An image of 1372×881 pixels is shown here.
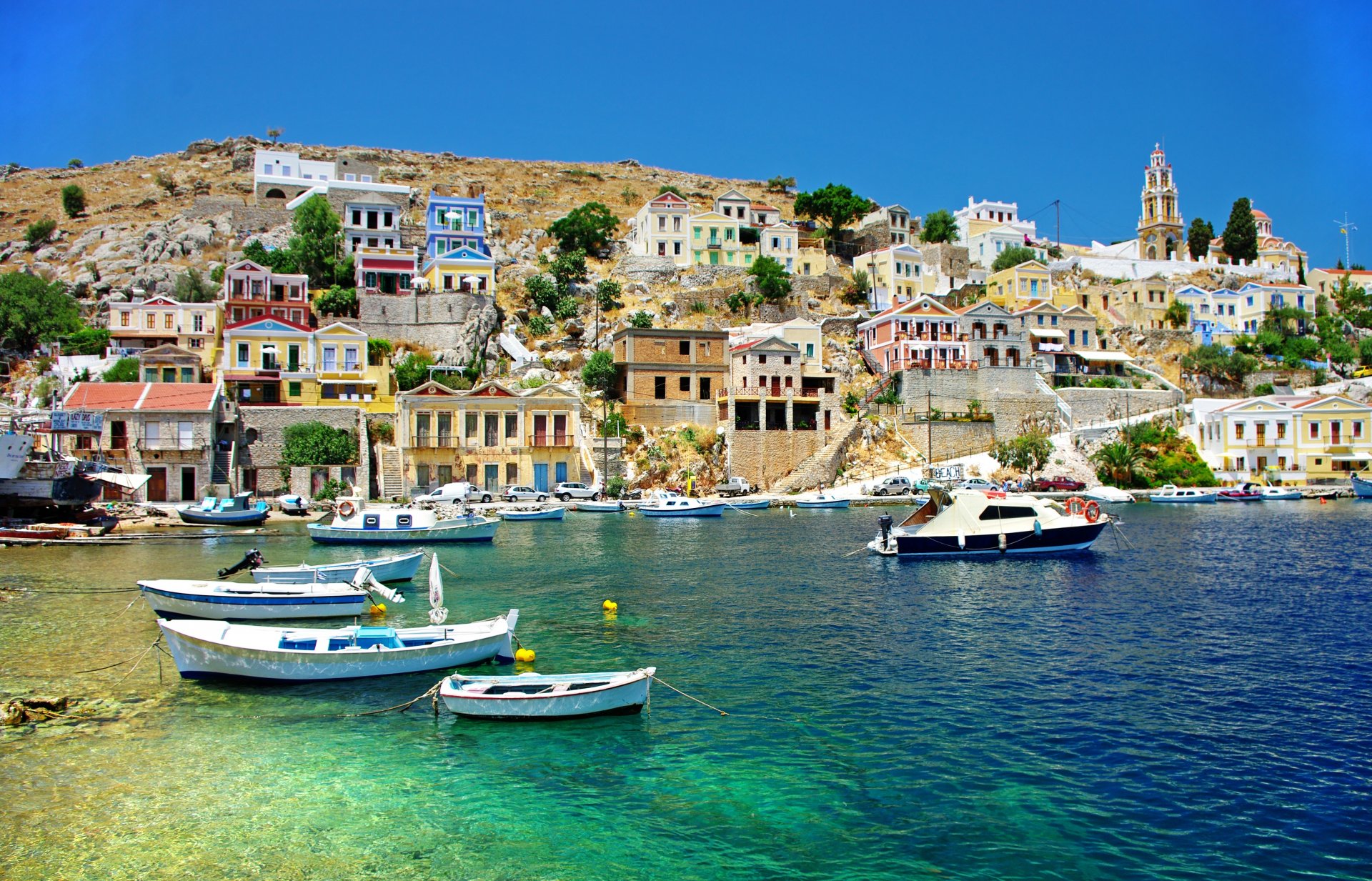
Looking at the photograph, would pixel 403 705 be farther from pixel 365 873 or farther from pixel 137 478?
pixel 137 478

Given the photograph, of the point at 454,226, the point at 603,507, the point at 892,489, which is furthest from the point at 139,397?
the point at 892,489

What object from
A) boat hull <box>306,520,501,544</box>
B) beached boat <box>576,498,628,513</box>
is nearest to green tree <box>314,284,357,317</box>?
beached boat <box>576,498,628,513</box>

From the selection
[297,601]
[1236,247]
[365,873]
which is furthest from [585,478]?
[1236,247]

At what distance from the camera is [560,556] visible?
3688 centimetres

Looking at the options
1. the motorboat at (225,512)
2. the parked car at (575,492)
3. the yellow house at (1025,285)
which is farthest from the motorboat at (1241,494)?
the motorboat at (225,512)

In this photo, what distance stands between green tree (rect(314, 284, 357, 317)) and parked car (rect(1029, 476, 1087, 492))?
50.9 meters

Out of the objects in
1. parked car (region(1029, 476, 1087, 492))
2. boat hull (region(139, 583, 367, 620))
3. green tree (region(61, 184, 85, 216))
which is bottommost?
boat hull (region(139, 583, 367, 620))

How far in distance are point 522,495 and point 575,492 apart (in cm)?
350

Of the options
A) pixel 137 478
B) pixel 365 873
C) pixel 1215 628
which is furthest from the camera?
pixel 137 478

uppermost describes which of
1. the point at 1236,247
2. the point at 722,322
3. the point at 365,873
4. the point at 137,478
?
the point at 1236,247

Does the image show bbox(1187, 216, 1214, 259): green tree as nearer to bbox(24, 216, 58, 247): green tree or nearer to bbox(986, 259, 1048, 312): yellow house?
bbox(986, 259, 1048, 312): yellow house

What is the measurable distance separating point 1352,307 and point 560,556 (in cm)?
9495

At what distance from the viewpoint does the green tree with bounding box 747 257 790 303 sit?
263ft

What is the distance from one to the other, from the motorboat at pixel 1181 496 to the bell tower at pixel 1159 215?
60.1 m
